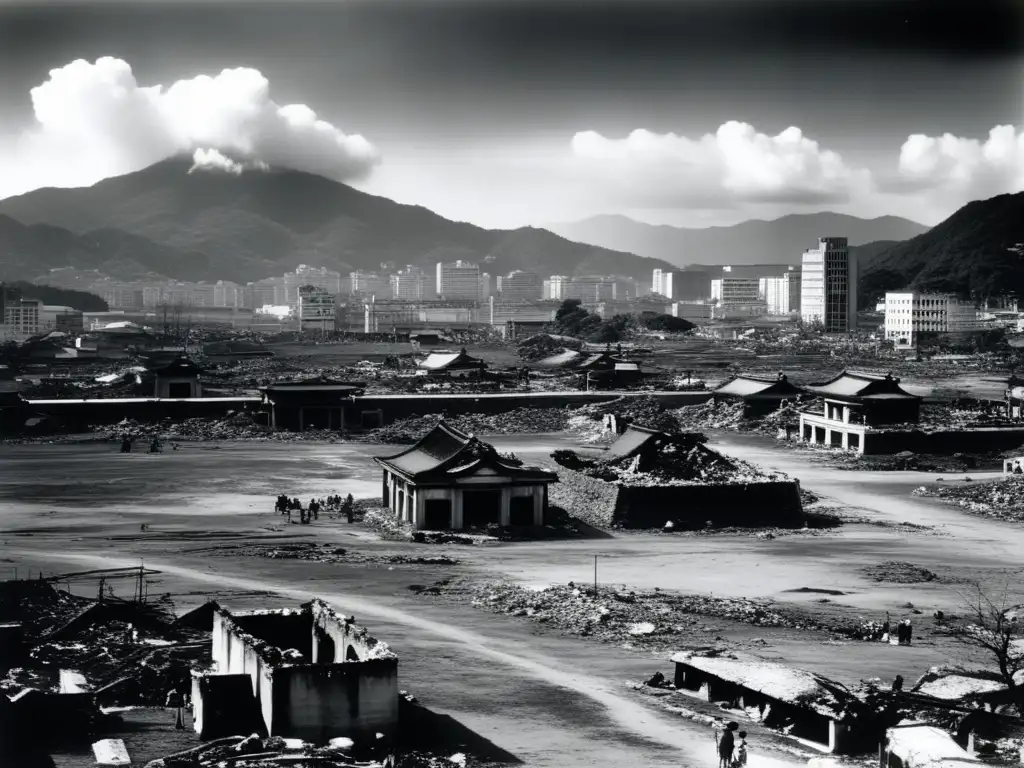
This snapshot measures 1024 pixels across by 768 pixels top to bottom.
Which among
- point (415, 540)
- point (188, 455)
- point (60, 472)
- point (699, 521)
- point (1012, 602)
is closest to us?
point (1012, 602)

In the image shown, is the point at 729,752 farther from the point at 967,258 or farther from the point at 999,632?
the point at 967,258

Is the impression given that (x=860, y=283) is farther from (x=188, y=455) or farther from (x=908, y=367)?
(x=188, y=455)

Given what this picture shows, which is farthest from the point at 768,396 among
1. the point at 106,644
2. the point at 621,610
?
the point at 106,644

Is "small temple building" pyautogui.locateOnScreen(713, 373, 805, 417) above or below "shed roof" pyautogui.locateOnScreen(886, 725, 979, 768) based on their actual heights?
above

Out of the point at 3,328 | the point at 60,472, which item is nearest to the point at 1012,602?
the point at 60,472

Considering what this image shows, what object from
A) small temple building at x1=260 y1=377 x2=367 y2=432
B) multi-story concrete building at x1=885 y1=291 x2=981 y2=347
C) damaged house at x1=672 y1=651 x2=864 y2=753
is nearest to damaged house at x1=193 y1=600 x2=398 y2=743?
damaged house at x1=672 y1=651 x2=864 y2=753

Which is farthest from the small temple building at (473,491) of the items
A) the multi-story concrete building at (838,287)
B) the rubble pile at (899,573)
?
the multi-story concrete building at (838,287)

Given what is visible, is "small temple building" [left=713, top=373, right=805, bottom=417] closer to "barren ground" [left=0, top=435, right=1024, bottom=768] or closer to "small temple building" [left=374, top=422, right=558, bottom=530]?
"barren ground" [left=0, top=435, right=1024, bottom=768]

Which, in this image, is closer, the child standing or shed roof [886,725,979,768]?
shed roof [886,725,979,768]
